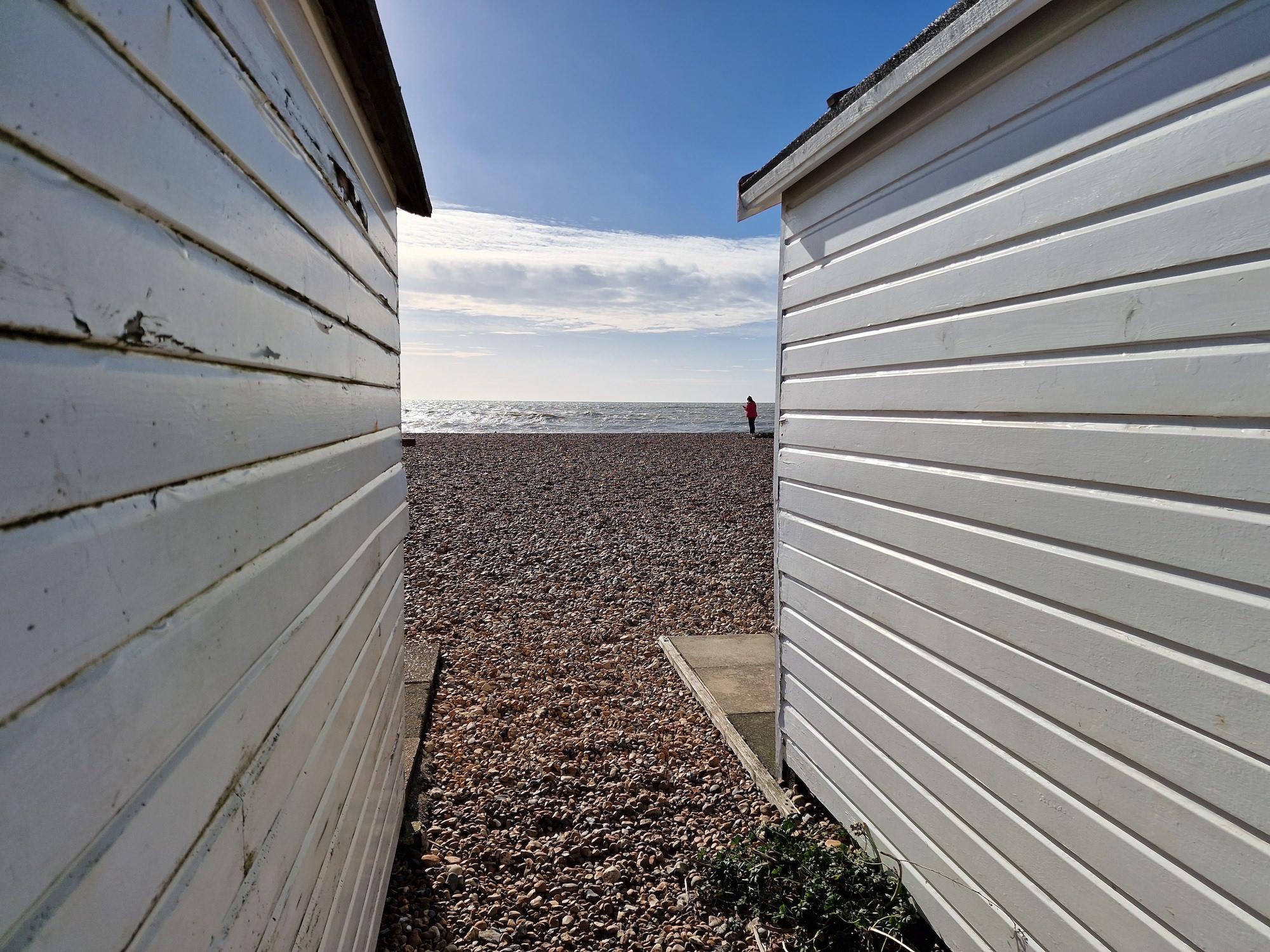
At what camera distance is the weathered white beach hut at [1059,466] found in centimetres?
151

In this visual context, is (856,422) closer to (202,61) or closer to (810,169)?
(810,169)

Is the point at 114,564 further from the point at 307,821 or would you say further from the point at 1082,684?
the point at 1082,684

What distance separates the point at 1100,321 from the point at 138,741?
2.10 meters

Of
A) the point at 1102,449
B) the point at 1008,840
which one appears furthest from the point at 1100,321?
the point at 1008,840

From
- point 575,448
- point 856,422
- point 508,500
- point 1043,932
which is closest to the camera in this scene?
point 1043,932

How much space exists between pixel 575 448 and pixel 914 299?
18.8m

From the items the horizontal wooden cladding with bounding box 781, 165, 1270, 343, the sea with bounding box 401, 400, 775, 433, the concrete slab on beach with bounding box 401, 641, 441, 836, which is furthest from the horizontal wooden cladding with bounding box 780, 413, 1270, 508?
the sea with bounding box 401, 400, 775, 433

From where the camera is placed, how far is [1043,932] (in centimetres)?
205

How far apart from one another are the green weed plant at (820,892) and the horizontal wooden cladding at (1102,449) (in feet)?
5.44

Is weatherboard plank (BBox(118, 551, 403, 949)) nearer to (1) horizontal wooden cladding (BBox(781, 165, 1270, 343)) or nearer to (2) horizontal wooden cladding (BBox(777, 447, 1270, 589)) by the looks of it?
(2) horizontal wooden cladding (BBox(777, 447, 1270, 589))

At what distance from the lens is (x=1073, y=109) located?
1882 millimetres

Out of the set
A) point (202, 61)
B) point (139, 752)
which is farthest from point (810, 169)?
point (139, 752)

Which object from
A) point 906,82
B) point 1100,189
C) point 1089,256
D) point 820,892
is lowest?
point 820,892

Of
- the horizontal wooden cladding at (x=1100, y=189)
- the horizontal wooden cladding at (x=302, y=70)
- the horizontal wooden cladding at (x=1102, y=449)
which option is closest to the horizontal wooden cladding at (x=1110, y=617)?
the horizontal wooden cladding at (x=1102, y=449)
